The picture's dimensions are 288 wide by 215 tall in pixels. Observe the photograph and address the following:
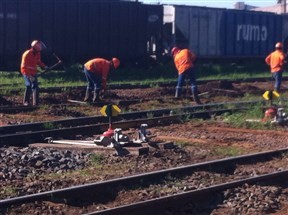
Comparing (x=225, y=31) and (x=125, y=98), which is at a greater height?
(x=225, y=31)

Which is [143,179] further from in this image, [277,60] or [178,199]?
[277,60]

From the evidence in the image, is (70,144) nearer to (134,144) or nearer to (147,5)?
(134,144)

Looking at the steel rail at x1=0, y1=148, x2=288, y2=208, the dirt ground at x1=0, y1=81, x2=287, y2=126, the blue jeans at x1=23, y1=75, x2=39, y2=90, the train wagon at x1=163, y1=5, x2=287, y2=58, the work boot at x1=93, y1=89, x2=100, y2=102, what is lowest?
the dirt ground at x1=0, y1=81, x2=287, y2=126

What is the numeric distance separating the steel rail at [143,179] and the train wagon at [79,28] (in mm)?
20468

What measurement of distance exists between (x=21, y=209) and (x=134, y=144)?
4.27 metres

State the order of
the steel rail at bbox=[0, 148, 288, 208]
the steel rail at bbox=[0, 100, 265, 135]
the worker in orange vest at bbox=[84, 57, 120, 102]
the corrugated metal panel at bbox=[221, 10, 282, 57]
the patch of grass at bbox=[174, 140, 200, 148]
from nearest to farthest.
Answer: the steel rail at bbox=[0, 148, 288, 208]
the patch of grass at bbox=[174, 140, 200, 148]
the steel rail at bbox=[0, 100, 265, 135]
the worker in orange vest at bbox=[84, 57, 120, 102]
the corrugated metal panel at bbox=[221, 10, 282, 57]

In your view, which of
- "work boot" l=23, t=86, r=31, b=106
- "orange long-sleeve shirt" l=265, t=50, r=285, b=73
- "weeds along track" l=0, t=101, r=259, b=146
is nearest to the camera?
"weeds along track" l=0, t=101, r=259, b=146

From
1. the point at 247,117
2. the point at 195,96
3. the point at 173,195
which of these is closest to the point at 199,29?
the point at 195,96

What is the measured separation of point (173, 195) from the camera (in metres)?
8.68

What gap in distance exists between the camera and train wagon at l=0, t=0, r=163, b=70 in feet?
102

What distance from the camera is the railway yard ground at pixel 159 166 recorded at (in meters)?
8.69

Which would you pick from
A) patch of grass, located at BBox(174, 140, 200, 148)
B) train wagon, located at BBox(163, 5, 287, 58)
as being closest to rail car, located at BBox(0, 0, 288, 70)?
train wagon, located at BBox(163, 5, 287, 58)

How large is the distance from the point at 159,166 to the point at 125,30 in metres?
24.7

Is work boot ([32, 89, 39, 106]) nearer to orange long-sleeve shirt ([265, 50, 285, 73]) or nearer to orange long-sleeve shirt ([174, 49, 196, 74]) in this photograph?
orange long-sleeve shirt ([174, 49, 196, 74])
